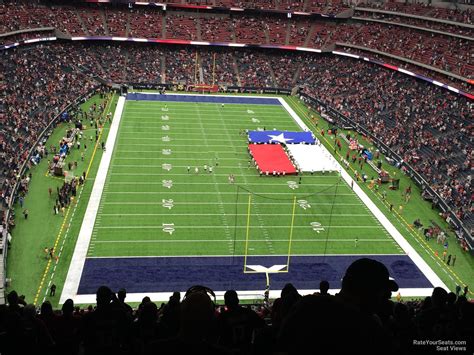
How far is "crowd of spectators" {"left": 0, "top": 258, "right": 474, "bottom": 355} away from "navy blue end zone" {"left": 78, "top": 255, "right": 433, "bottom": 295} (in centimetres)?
1814

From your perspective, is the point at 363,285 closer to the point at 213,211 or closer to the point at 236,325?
the point at 236,325

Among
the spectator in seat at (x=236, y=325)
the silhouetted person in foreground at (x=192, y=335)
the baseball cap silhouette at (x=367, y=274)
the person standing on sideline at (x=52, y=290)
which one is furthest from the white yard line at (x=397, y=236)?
the silhouetted person in foreground at (x=192, y=335)

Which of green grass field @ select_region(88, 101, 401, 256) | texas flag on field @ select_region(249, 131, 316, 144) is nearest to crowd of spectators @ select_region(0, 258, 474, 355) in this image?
green grass field @ select_region(88, 101, 401, 256)

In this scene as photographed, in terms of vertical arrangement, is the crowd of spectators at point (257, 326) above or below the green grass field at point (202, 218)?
below

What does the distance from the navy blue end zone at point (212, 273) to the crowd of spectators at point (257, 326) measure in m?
18.1

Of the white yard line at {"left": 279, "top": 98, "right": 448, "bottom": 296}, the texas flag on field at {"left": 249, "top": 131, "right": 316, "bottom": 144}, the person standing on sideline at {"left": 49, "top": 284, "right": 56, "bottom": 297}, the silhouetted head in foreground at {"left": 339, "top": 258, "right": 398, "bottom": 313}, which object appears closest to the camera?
the silhouetted head in foreground at {"left": 339, "top": 258, "right": 398, "bottom": 313}

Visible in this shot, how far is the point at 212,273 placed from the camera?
2817 centimetres

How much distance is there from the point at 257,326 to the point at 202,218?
27145 millimetres

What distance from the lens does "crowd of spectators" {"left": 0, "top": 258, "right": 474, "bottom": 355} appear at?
2947mm

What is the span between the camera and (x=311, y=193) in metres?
39.3

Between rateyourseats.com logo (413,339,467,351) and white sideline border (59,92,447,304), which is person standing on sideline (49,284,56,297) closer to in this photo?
white sideline border (59,92,447,304)

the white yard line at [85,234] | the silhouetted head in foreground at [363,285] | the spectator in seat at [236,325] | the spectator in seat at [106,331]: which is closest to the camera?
the silhouetted head in foreground at [363,285]

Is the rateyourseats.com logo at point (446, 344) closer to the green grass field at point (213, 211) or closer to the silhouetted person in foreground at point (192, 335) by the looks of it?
the silhouetted person in foreground at point (192, 335)

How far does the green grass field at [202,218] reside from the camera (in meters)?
30.0
